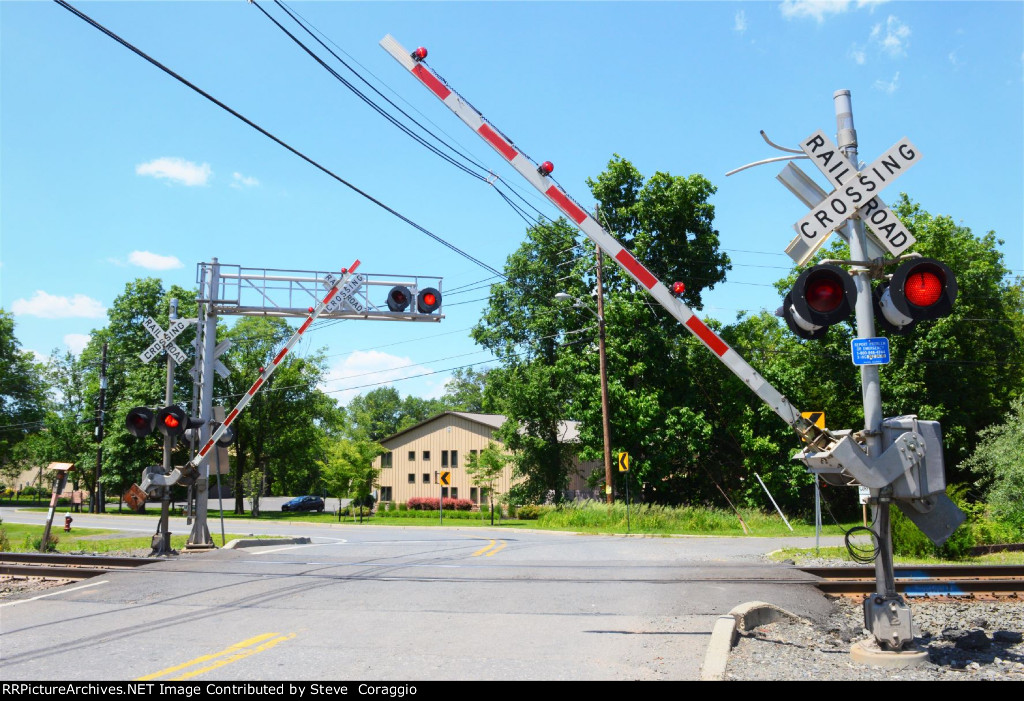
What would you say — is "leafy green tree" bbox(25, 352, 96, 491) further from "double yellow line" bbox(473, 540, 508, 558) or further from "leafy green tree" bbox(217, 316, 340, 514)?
"double yellow line" bbox(473, 540, 508, 558)

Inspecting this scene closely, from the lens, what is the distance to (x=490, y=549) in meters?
18.3

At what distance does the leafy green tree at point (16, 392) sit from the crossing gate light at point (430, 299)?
58599 mm

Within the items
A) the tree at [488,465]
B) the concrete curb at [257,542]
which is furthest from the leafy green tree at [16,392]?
the concrete curb at [257,542]

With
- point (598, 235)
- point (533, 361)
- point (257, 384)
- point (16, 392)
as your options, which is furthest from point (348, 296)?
point (16, 392)

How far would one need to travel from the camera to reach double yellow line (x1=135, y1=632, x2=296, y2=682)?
6315 mm

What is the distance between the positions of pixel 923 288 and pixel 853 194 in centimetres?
105

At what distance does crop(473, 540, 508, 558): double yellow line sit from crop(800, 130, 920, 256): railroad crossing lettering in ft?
37.9

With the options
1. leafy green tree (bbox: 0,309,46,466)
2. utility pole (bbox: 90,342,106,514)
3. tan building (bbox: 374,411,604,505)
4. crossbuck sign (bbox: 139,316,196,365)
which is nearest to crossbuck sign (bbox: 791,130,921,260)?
crossbuck sign (bbox: 139,316,196,365)

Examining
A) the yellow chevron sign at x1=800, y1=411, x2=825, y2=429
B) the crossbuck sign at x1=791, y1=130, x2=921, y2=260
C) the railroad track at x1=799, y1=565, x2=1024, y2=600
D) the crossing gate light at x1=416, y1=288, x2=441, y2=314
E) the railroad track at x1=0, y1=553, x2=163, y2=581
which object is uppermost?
the crossing gate light at x1=416, y1=288, x2=441, y2=314

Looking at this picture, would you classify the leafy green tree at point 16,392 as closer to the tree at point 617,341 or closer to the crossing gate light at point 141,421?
the tree at point 617,341

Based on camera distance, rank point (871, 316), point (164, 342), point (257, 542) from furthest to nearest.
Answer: point (257, 542) < point (164, 342) < point (871, 316)

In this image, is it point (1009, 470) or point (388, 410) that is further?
point (388, 410)

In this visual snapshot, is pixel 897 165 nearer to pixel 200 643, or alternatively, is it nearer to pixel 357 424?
pixel 200 643

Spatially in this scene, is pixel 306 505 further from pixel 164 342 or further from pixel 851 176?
pixel 851 176
